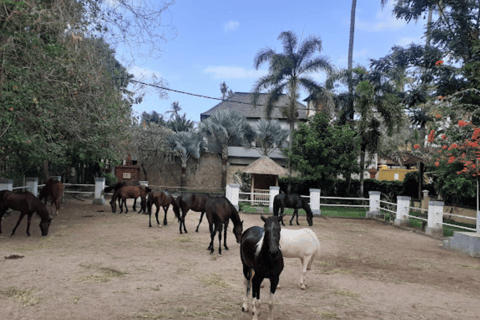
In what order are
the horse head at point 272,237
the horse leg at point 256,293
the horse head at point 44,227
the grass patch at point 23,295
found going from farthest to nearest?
the horse head at point 44,227
the grass patch at point 23,295
the horse leg at point 256,293
the horse head at point 272,237

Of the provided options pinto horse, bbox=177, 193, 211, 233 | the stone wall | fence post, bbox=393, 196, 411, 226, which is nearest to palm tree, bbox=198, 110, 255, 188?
the stone wall

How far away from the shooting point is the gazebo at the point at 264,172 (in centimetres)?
2221

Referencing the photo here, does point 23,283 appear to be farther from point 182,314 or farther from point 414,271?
point 414,271

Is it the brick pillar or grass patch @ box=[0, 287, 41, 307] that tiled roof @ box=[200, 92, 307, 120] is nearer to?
the brick pillar

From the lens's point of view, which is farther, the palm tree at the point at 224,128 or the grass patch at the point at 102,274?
the palm tree at the point at 224,128

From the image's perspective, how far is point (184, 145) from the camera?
31.0 meters

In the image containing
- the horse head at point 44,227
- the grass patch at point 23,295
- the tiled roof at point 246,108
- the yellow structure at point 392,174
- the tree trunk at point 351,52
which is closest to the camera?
the grass patch at point 23,295

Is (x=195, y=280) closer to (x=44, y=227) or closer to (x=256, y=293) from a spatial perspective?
(x=256, y=293)

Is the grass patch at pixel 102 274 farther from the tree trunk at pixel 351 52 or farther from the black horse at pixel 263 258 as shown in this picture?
the tree trunk at pixel 351 52

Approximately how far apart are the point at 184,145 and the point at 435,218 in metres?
22.1

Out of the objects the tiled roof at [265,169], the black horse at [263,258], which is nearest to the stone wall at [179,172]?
the tiled roof at [265,169]

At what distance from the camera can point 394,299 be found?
5867 millimetres

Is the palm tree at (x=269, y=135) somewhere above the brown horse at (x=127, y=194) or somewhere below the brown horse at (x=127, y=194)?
above

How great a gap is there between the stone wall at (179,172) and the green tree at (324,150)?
10.9 metres
